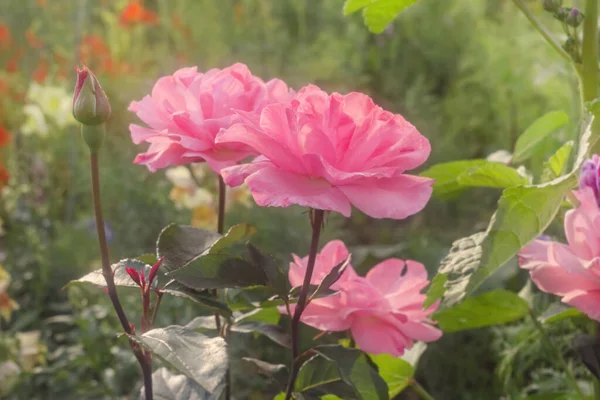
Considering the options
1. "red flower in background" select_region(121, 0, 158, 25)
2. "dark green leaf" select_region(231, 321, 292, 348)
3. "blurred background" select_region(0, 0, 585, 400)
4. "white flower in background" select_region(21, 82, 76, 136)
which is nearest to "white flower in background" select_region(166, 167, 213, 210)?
"blurred background" select_region(0, 0, 585, 400)

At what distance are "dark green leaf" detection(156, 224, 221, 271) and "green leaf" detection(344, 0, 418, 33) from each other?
0.75 ft

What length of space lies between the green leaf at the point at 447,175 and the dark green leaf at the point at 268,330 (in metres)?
0.22

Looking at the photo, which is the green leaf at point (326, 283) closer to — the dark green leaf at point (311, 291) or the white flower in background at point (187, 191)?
the dark green leaf at point (311, 291)

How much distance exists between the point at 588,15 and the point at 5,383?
35.6 inches

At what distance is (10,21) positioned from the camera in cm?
325

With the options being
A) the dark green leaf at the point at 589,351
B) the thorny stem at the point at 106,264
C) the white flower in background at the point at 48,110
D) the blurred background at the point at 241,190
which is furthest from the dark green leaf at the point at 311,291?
the white flower in background at the point at 48,110

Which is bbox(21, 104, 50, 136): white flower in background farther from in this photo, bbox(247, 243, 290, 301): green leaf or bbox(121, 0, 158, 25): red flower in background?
bbox(247, 243, 290, 301): green leaf

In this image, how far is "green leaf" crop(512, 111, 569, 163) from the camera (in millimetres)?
697

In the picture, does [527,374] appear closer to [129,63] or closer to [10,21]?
[129,63]

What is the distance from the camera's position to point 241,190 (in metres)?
1.33

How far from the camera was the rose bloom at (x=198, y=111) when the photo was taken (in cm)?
50

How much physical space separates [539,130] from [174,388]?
1.32 feet

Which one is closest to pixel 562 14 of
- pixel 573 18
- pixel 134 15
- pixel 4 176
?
pixel 573 18

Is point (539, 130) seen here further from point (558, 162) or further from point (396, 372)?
point (396, 372)
